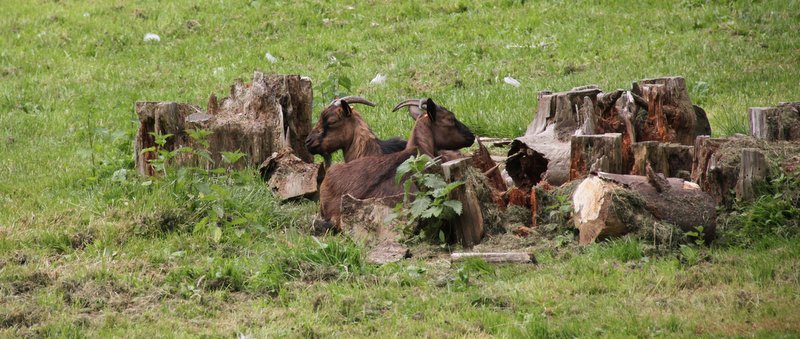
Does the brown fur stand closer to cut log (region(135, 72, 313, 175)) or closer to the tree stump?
cut log (region(135, 72, 313, 175))

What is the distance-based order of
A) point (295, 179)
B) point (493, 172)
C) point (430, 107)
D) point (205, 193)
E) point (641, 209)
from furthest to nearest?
point (295, 179) → point (430, 107) → point (493, 172) → point (205, 193) → point (641, 209)

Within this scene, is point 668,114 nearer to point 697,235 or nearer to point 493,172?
point 493,172

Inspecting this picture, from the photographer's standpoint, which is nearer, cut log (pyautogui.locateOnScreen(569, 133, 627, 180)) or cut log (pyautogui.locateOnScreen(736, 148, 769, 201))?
cut log (pyautogui.locateOnScreen(736, 148, 769, 201))

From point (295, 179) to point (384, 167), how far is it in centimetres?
118

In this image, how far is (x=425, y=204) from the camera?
26.2ft

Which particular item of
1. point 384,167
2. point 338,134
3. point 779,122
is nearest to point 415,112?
point 338,134

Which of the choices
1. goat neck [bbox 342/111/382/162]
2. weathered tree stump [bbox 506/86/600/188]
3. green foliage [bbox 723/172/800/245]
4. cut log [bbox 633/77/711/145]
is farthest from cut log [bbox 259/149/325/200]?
green foliage [bbox 723/172/800/245]

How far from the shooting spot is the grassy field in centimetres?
642

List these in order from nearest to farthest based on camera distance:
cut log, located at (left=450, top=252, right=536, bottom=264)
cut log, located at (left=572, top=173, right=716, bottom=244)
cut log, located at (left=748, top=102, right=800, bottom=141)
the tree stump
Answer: cut log, located at (left=450, top=252, right=536, bottom=264) < cut log, located at (left=572, top=173, right=716, bottom=244) < the tree stump < cut log, located at (left=748, top=102, right=800, bottom=141)

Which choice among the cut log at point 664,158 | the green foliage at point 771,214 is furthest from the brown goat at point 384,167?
the green foliage at point 771,214

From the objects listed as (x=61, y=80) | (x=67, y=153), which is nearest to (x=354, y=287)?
(x=67, y=153)

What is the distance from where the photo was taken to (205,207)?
8.85 metres

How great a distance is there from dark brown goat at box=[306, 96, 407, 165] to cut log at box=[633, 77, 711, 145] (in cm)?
250

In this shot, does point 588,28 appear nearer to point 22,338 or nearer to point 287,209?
point 287,209
